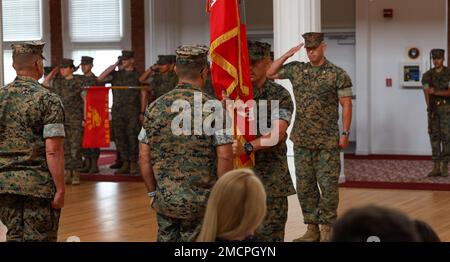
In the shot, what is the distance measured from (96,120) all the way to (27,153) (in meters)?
8.36

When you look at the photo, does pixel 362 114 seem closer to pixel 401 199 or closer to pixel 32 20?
pixel 401 199

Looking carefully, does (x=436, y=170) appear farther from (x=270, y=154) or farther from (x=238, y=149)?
(x=238, y=149)

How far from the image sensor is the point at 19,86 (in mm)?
5266

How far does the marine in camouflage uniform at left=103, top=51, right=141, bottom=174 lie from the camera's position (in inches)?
567

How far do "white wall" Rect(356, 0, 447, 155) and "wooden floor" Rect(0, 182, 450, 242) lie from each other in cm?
457

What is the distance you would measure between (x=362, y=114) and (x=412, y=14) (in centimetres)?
202

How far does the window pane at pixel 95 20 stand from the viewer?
59.2 feet

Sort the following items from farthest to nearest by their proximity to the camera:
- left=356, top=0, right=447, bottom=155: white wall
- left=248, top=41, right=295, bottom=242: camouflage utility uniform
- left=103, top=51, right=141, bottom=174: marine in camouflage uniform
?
1. left=356, top=0, right=447, bottom=155: white wall
2. left=103, top=51, right=141, bottom=174: marine in camouflage uniform
3. left=248, top=41, right=295, bottom=242: camouflage utility uniform

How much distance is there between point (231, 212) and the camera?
130 inches

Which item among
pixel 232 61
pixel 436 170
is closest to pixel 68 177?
pixel 436 170

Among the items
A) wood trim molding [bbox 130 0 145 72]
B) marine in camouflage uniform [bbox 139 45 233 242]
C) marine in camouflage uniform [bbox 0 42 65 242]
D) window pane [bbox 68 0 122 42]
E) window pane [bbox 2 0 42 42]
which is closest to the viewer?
marine in camouflage uniform [bbox 139 45 233 242]

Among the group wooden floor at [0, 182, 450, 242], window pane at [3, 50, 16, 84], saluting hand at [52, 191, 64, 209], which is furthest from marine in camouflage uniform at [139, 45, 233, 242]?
window pane at [3, 50, 16, 84]

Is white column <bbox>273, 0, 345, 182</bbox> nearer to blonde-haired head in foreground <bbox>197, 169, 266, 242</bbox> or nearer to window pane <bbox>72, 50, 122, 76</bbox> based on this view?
window pane <bbox>72, 50, 122, 76</bbox>
